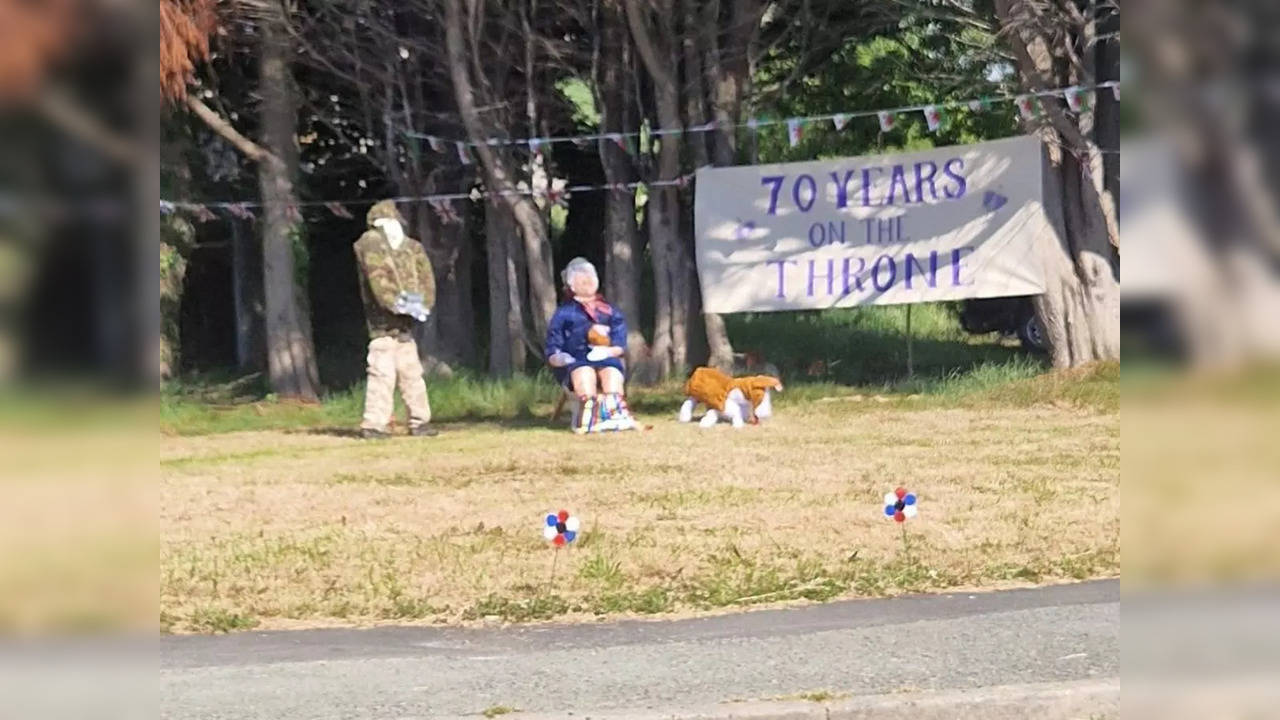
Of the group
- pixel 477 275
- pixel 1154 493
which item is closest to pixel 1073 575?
pixel 1154 493

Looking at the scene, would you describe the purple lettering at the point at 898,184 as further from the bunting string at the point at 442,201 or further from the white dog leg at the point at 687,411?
the bunting string at the point at 442,201

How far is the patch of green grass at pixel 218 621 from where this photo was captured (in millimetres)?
6664

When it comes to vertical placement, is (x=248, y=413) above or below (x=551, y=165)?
below

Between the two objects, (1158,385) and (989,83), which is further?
(989,83)

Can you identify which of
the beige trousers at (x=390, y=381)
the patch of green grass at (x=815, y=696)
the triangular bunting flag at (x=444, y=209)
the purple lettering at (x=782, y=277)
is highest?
the triangular bunting flag at (x=444, y=209)

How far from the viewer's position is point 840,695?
534 centimetres

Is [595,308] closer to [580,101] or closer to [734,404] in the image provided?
[734,404]

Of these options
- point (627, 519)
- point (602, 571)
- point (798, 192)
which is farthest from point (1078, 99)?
point (602, 571)

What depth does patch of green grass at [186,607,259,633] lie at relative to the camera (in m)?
6.66

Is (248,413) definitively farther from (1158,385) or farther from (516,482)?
(1158,385)

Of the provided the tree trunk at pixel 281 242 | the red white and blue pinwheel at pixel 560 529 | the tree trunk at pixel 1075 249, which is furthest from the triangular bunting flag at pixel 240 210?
the red white and blue pinwheel at pixel 560 529

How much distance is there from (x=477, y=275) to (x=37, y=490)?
1943 cm

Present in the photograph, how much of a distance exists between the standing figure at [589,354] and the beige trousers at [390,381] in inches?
44.0

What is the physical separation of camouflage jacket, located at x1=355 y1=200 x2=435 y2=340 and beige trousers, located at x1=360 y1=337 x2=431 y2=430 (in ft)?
0.42
